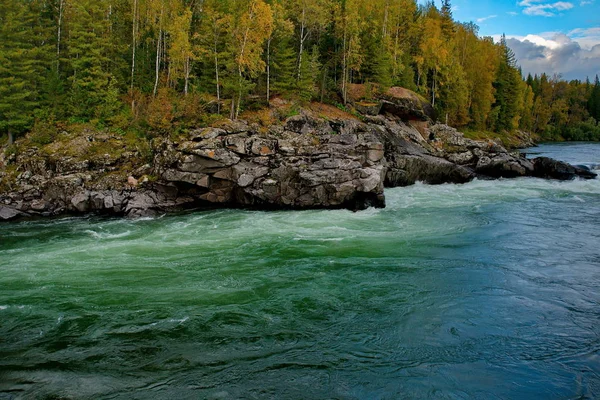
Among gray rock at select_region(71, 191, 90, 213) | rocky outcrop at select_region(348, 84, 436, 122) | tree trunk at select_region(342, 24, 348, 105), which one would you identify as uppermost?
tree trunk at select_region(342, 24, 348, 105)

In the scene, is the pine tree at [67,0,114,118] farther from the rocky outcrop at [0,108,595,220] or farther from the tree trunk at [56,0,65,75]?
the rocky outcrop at [0,108,595,220]

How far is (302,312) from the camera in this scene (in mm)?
11125

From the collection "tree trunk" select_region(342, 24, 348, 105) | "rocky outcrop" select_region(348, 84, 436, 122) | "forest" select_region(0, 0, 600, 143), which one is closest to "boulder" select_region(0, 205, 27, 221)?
"forest" select_region(0, 0, 600, 143)

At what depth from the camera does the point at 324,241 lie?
59.7 feet

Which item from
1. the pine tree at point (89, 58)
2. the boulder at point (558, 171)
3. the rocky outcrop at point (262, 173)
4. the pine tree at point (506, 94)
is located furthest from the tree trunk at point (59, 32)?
the pine tree at point (506, 94)

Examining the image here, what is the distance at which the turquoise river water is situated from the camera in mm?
8094

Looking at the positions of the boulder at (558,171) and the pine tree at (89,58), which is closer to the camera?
the pine tree at (89,58)

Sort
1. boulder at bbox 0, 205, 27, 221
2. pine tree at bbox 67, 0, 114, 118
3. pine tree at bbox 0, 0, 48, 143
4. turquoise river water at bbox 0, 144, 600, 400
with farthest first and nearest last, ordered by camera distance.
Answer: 1. pine tree at bbox 67, 0, 114, 118
2. pine tree at bbox 0, 0, 48, 143
3. boulder at bbox 0, 205, 27, 221
4. turquoise river water at bbox 0, 144, 600, 400

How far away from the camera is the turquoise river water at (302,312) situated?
8.09 meters

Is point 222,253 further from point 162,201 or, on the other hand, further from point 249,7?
point 249,7

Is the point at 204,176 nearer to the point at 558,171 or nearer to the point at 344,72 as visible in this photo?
the point at 344,72

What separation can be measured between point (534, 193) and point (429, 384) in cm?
2680

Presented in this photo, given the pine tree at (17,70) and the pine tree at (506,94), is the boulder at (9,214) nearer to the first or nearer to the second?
the pine tree at (17,70)

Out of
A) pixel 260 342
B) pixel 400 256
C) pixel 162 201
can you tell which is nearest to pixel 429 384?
pixel 260 342
